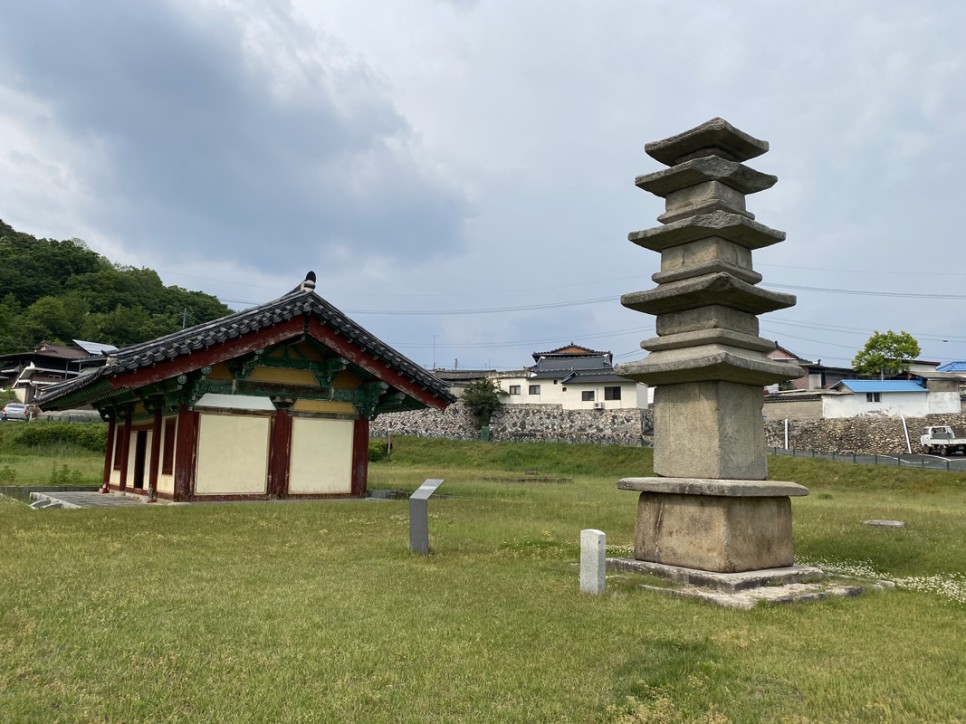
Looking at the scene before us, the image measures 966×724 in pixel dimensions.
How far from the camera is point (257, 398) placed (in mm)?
19047

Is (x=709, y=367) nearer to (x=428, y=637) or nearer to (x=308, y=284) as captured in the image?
(x=428, y=637)

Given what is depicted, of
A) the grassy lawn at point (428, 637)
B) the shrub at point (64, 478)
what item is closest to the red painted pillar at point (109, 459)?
the shrub at point (64, 478)

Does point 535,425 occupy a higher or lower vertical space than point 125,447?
higher

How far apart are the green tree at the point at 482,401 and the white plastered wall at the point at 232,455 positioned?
124 feet

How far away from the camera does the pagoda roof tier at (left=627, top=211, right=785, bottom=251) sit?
9.13 meters

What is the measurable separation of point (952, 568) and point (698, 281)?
5.58 metres

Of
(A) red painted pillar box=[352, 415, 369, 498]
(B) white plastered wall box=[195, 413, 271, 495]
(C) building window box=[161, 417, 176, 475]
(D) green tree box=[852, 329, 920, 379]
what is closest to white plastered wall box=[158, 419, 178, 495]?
(C) building window box=[161, 417, 176, 475]

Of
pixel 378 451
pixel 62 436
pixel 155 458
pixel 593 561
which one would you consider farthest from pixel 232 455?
pixel 62 436

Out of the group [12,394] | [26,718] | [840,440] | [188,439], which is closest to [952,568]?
[26,718]

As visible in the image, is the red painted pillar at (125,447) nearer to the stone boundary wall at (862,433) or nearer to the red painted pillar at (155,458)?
the red painted pillar at (155,458)

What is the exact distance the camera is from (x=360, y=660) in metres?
5.02

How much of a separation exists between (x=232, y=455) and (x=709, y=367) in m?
14.1

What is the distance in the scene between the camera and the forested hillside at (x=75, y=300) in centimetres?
7906

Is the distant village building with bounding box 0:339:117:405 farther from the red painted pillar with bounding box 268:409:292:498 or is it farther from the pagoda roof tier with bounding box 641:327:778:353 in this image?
the pagoda roof tier with bounding box 641:327:778:353
